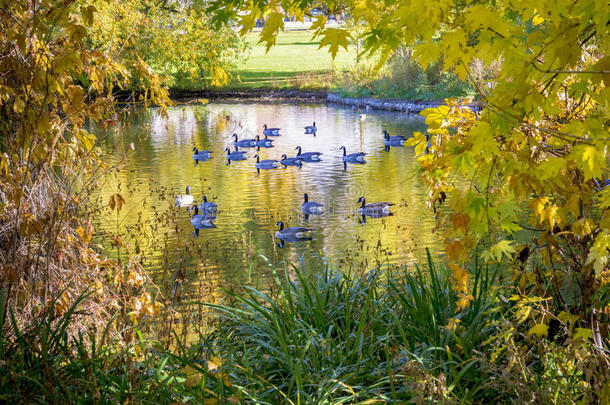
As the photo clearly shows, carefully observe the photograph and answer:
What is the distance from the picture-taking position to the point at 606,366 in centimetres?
391

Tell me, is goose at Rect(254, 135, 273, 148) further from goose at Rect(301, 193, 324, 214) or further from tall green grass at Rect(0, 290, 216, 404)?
tall green grass at Rect(0, 290, 216, 404)

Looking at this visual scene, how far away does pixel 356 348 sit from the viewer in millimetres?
4246

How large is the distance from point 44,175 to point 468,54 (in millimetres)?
3544

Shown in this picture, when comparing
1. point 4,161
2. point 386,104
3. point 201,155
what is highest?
point 4,161

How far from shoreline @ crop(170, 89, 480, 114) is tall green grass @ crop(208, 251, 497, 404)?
1016 inches

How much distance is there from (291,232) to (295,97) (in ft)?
86.5

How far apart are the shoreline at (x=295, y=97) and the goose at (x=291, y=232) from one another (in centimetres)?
1982

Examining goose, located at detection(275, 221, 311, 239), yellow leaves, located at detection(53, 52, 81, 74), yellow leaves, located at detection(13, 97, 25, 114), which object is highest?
yellow leaves, located at detection(53, 52, 81, 74)

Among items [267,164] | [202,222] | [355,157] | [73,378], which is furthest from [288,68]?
[73,378]

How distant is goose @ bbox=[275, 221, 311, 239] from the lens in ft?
36.3

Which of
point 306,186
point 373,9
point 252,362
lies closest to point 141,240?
point 306,186

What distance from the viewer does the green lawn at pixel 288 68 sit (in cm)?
3966

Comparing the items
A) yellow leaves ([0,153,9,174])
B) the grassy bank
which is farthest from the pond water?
the grassy bank

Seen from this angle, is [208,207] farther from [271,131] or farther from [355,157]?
[271,131]
